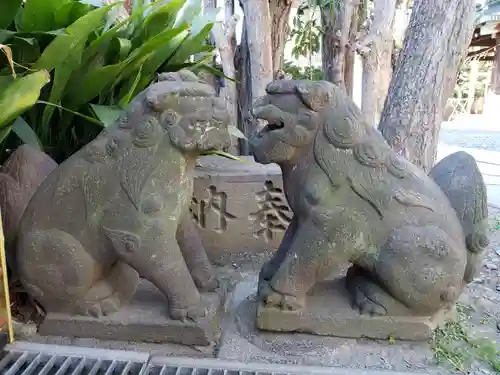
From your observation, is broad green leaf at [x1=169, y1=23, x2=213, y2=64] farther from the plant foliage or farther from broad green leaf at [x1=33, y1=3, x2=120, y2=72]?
broad green leaf at [x1=33, y1=3, x2=120, y2=72]

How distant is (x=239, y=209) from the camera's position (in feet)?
5.61

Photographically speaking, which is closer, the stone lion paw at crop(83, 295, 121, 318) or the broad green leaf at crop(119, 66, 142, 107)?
the stone lion paw at crop(83, 295, 121, 318)

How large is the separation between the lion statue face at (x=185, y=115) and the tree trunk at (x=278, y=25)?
96.6 inches

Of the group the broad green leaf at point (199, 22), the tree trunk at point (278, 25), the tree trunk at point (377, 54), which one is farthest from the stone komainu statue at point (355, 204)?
the tree trunk at point (377, 54)

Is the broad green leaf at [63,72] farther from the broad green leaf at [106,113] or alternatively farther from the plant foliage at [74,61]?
the broad green leaf at [106,113]

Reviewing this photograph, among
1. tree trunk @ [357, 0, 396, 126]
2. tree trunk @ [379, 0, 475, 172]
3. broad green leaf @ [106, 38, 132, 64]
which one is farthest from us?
tree trunk @ [357, 0, 396, 126]

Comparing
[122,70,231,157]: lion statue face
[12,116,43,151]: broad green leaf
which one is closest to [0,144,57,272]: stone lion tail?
[12,116,43,151]: broad green leaf

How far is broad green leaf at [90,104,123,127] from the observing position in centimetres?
141

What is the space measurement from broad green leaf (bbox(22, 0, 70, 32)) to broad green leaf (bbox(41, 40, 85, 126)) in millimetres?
138

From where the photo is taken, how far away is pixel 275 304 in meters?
1.14

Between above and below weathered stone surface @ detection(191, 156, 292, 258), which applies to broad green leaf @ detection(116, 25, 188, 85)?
above

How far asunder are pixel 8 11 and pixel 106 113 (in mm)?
384

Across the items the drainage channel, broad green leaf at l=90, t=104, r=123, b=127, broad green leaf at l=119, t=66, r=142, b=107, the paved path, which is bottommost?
the paved path

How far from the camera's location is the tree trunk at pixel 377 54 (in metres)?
3.79
